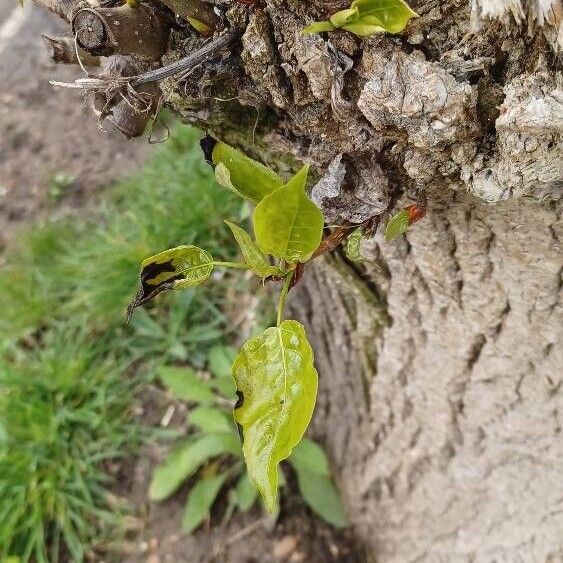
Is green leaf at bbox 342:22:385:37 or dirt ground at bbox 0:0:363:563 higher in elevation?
green leaf at bbox 342:22:385:37

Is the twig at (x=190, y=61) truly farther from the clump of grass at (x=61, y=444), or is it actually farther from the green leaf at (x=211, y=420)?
the clump of grass at (x=61, y=444)

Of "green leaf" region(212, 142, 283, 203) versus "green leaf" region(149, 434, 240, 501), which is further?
"green leaf" region(149, 434, 240, 501)

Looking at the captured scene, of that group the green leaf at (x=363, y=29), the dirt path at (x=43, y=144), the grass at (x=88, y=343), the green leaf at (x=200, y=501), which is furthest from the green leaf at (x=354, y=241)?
the dirt path at (x=43, y=144)

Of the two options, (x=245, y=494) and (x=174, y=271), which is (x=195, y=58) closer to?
(x=174, y=271)

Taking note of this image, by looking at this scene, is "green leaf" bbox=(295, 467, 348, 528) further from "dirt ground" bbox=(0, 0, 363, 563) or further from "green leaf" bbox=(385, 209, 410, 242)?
"green leaf" bbox=(385, 209, 410, 242)

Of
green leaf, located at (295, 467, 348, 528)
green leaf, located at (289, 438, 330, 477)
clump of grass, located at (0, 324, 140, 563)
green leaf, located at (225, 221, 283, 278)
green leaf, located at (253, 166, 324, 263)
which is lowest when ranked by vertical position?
clump of grass, located at (0, 324, 140, 563)

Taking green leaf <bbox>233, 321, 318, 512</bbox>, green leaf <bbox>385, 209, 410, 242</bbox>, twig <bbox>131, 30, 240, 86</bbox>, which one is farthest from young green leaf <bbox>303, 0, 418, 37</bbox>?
green leaf <bbox>233, 321, 318, 512</bbox>

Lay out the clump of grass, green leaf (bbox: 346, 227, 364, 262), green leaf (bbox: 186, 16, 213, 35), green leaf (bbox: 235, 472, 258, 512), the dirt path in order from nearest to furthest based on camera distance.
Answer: green leaf (bbox: 186, 16, 213, 35)
green leaf (bbox: 346, 227, 364, 262)
green leaf (bbox: 235, 472, 258, 512)
the clump of grass
the dirt path
